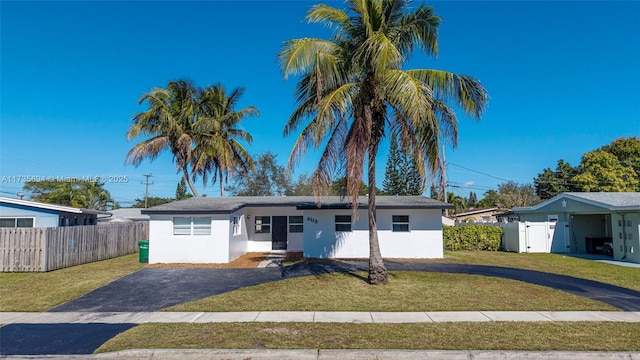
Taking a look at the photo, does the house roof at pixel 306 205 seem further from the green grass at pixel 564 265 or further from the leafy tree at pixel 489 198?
the leafy tree at pixel 489 198

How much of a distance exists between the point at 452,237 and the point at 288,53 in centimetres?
1529

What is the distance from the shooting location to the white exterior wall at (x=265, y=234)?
19844 millimetres

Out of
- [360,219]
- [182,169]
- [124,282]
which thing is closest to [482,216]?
[360,219]

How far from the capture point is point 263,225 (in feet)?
66.8

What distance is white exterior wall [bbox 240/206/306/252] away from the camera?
1984cm

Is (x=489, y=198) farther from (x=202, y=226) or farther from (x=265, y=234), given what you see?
(x=202, y=226)

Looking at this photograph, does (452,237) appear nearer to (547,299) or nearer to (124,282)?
(547,299)

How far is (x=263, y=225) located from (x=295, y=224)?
1.84 metres

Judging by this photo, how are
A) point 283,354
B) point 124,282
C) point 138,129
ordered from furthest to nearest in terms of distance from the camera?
point 138,129
point 124,282
point 283,354

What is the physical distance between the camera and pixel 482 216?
146ft

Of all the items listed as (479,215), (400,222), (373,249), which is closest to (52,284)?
(373,249)

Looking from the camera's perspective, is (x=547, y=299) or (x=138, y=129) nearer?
(x=547, y=299)

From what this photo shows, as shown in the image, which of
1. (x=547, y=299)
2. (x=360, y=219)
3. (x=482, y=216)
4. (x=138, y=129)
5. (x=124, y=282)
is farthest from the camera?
(x=482, y=216)

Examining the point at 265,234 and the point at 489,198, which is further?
the point at 489,198
